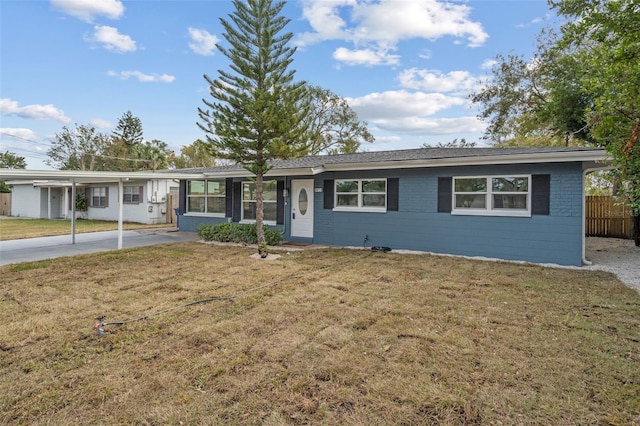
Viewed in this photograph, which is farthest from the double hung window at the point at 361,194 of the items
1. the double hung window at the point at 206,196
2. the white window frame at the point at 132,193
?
the white window frame at the point at 132,193

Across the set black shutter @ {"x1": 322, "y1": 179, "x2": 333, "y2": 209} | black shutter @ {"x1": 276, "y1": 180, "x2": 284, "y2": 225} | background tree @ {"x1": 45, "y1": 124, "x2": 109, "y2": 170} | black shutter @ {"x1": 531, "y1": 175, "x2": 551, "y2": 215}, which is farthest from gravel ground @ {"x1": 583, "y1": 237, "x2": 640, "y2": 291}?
background tree @ {"x1": 45, "y1": 124, "x2": 109, "y2": 170}

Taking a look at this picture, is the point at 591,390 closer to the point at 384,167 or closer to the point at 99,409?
the point at 99,409

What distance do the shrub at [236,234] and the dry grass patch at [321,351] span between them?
4298 millimetres

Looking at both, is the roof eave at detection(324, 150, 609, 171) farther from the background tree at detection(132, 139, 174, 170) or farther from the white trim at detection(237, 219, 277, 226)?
the background tree at detection(132, 139, 174, 170)

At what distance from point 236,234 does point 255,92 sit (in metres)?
4.66

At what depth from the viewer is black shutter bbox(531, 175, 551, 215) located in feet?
26.2

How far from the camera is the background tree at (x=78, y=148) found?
31734 mm

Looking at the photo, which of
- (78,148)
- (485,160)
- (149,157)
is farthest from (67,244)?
(78,148)

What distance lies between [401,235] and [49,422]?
867 centimetres

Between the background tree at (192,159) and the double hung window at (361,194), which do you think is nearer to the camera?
the double hung window at (361,194)

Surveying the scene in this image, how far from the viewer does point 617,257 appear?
29.8 feet

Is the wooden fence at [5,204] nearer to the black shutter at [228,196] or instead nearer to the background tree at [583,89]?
the black shutter at [228,196]

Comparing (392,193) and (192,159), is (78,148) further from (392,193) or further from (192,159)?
(392,193)

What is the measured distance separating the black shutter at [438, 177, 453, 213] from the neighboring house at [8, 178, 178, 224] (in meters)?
14.4
